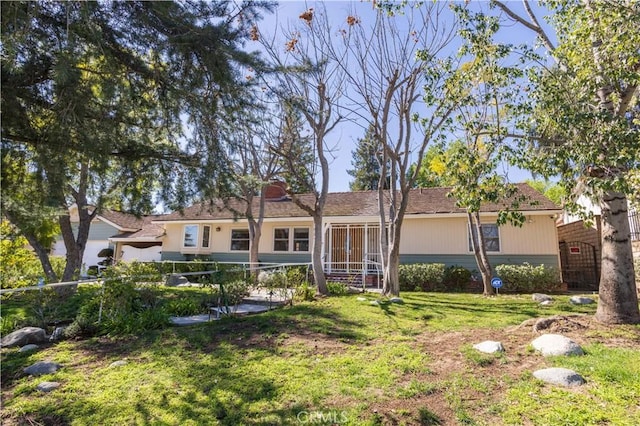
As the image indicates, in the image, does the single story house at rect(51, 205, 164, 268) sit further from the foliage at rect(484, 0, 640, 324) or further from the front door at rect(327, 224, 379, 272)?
the foliage at rect(484, 0, 640, 324)

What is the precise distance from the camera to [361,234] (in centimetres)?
1689

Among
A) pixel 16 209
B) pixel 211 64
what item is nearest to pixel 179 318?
pixel 16 209

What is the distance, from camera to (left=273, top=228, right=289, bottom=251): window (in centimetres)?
1780

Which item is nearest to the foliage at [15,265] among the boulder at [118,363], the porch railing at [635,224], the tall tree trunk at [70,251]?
the tall tree trunk at [70,251]

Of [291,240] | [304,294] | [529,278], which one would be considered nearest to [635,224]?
[529,278]

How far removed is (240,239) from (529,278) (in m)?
13.2

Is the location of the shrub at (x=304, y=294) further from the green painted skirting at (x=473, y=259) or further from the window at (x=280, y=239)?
the window at (x=280, y=239)

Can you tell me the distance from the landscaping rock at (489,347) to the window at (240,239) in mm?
14781

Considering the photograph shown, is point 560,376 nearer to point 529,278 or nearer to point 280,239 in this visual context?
point 529,278

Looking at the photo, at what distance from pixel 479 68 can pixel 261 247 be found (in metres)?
13.6

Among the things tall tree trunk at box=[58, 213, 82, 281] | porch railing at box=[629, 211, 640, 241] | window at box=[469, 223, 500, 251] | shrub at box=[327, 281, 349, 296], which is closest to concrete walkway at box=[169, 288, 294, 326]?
shrub at box=[327, 281, 349, 296]

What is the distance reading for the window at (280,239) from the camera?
17.8 metres

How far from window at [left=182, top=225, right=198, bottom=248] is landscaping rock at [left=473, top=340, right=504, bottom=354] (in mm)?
16536

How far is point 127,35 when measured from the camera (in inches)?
146
